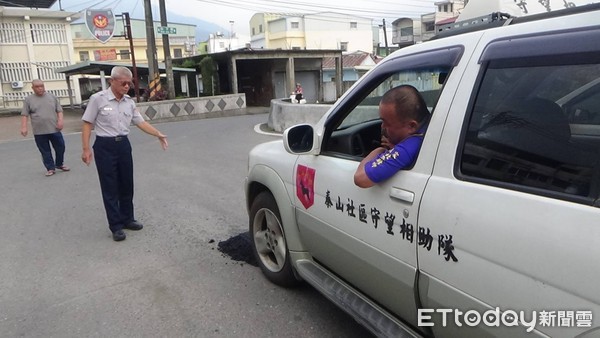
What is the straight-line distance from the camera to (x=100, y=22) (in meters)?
23.4

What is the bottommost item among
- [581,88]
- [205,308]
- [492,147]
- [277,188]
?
[205,308]

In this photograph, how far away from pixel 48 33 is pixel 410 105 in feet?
124

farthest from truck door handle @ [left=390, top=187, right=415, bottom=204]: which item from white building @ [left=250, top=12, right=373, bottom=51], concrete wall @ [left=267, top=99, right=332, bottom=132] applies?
white building @ [left=250, top=12, right=373, bottom=51]

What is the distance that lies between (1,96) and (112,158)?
33.7m

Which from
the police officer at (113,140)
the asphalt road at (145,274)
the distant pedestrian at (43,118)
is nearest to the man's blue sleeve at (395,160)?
the asphalt road at (145,274)

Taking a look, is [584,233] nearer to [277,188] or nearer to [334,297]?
[334,297]

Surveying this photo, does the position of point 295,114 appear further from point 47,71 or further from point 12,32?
point 12,32

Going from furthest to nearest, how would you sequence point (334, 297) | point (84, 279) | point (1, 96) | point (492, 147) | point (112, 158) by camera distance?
point (1, 96) → point (112, 158) → point (84, 279) → point (334, 297) → point (492, 147)

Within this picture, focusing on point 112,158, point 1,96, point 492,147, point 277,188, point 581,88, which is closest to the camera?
point 581,88

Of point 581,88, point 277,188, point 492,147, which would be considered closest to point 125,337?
point 277,188

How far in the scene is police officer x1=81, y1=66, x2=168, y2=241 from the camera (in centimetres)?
454

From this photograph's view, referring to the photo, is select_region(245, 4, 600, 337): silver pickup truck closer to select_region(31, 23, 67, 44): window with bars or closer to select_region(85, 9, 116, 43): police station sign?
select_region(85, 9, 116, 43): police station sign

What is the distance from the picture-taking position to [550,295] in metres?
1.47

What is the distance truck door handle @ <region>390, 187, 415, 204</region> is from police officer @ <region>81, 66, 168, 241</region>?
3.40m
